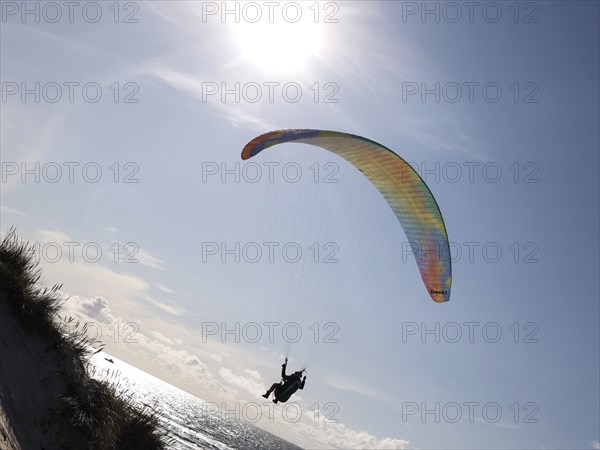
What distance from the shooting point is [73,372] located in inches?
412

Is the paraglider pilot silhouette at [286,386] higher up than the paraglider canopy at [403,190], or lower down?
lower down

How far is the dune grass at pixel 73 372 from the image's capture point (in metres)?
9.84

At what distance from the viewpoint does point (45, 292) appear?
10.7 meters

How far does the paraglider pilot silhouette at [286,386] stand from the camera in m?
14.4

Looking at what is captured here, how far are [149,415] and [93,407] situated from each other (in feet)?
6.96

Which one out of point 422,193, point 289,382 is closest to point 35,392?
point 289,382

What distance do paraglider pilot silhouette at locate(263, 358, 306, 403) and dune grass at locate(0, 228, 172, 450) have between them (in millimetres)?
3872

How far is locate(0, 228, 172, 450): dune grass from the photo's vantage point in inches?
388

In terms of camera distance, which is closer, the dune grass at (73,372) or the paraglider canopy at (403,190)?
the dune grass at (73,372)

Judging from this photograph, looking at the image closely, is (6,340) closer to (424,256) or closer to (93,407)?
(93,407)

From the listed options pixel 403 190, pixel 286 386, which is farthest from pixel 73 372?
pixel 403 190

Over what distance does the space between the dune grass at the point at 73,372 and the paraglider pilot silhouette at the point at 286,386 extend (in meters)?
3.87

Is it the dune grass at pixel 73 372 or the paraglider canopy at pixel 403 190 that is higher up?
the paraglider canopy at pixel 403 190

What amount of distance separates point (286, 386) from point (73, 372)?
620 cm
